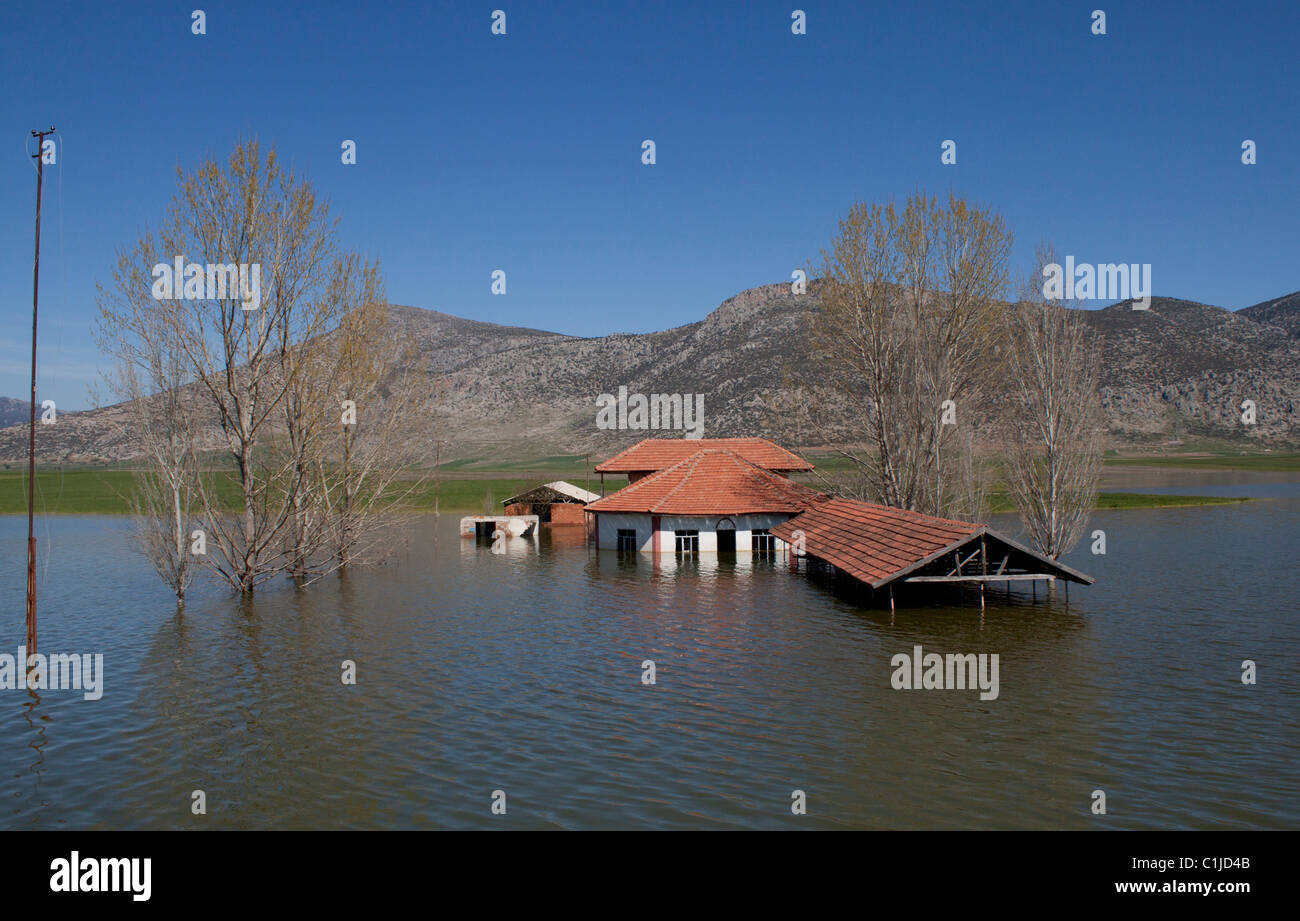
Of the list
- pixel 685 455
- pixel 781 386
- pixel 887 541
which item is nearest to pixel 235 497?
pixel 685 455

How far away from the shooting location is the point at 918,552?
92.0ft

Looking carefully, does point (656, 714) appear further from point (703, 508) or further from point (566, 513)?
point (566, 513)

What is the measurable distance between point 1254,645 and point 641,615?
688 inches

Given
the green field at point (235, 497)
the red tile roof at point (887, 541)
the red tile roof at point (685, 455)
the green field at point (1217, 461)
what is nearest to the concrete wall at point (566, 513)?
the red tile roof at point (685, 455)

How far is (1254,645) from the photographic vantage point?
76.8ft

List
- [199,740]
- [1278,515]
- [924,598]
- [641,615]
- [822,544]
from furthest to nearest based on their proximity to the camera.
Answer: [1278,515]
[822,544]
[924,598]
[641,615]
[199,740]

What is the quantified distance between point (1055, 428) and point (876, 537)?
8341 mm

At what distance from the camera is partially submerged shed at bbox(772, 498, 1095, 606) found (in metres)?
27.7

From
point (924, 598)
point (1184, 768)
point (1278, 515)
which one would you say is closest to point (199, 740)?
point (1184, 768)

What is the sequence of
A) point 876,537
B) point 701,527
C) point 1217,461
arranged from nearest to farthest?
1. point 876,537
2. point 701,527
3. point 1217,461

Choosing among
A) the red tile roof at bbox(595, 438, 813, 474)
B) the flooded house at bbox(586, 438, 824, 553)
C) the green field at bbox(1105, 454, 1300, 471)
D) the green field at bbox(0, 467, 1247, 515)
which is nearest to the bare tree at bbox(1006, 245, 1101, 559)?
the flooded house at bbox(586, 438, 824, 553)

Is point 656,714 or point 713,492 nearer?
point 656,714

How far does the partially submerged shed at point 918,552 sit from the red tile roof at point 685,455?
17.1 meters
